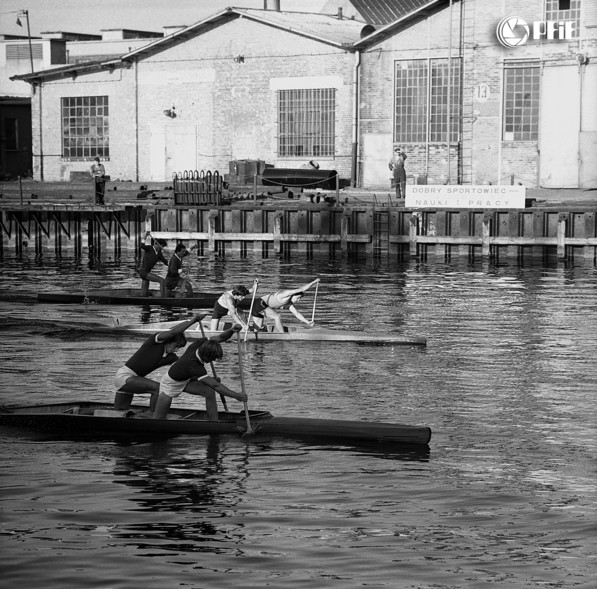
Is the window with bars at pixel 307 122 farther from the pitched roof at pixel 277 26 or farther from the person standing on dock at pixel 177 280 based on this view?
the person standing on dock at pixel 177 280

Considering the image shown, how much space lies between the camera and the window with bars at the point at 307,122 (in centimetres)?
5828

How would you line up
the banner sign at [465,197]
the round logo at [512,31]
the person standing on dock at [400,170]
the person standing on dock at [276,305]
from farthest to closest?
the round logo at [512,31] < the person standing on dock at [400,170] < the banner sign at [465,197] < the person standing on dock at [276,305]

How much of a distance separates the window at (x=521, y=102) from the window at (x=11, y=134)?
1283 inches

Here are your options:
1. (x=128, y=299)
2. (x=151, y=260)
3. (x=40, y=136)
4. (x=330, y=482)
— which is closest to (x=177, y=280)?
(x=151, y=260)

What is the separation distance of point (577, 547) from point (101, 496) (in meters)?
5.59

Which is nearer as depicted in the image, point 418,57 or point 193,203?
point 193,203

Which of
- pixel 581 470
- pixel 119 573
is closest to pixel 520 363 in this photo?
pixel 581 470

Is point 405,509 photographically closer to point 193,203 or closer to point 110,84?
point 193,203

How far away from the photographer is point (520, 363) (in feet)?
81.4

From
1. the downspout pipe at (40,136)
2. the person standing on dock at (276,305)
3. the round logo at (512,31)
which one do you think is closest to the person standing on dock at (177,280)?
the person standing on dock at (276,305)

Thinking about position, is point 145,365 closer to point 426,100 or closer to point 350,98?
point 426,100

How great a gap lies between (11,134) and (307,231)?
31.0 meters

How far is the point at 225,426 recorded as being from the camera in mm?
17734

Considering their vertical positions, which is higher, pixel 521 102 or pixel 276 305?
pixel 521 102
